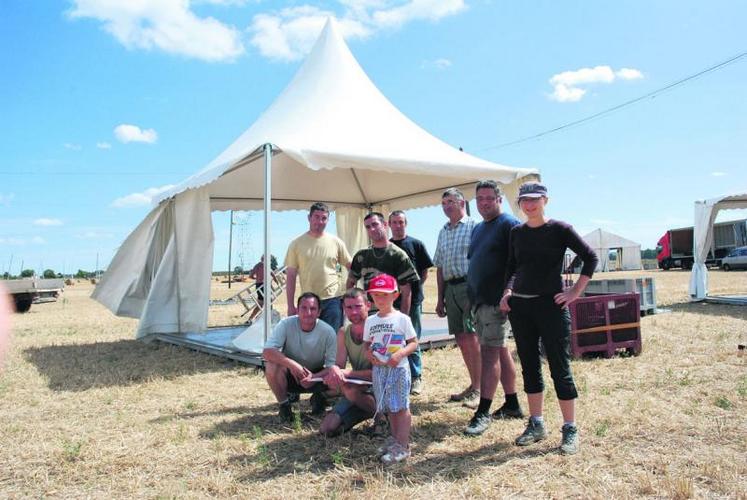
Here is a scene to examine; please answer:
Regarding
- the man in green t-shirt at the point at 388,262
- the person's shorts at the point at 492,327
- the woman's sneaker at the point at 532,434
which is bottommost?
the woman's sneaker at the point at 532,434

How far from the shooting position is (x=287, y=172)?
867 centimetres

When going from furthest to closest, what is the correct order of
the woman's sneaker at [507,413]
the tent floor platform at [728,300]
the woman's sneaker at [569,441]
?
the tent floor platform at [728,300], the woman's sneaker at [507,413], the woman's sneaker at [569,441]

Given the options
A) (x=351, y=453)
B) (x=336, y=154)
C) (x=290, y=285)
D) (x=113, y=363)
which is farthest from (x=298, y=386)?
(x=113, y=363)

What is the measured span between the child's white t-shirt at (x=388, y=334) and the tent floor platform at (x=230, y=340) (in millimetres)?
2761

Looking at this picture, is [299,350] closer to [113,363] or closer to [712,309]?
[113,363]

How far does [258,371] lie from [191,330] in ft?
6.42

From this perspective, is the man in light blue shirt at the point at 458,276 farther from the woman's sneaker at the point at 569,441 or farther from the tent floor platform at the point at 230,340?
the tent floor platform at the point at 230,340

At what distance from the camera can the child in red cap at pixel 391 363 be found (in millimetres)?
2955

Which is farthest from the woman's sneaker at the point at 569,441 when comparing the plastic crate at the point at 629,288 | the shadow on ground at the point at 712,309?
the shadow on ground at the point at 712,309

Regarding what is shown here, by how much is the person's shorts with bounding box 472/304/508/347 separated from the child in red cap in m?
0.64

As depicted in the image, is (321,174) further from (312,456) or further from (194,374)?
(312,456)

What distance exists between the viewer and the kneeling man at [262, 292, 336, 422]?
3.69 metres

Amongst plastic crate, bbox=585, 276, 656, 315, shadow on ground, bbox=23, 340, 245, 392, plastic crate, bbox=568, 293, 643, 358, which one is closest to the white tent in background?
plastic crate, bbox=585, 276, 656, 315

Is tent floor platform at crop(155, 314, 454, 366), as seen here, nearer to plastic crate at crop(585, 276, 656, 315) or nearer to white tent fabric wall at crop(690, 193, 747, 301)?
plastic crate at crop(585, 276, 656, 315)
